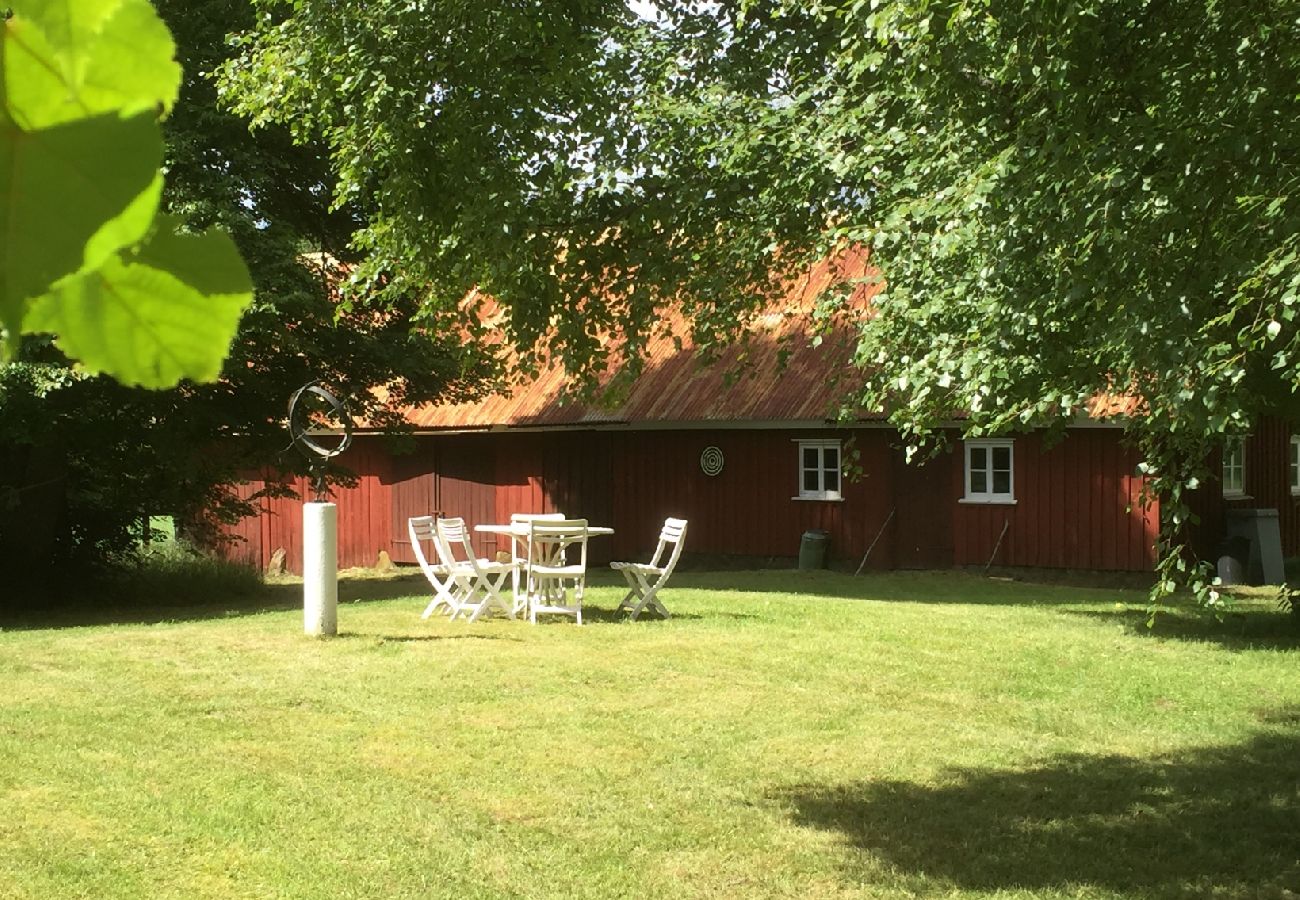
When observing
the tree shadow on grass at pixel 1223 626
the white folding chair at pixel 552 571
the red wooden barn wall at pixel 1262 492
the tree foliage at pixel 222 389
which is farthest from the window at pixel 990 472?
the white folding chair at pixel 552 571

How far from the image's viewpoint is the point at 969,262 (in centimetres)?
570

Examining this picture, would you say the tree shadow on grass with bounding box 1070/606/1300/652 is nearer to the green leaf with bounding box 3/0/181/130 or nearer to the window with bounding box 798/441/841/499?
Result: the window with bounding box 798/441/841/499

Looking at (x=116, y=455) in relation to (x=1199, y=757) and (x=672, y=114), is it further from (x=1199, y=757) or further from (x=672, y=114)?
(x=1199, y=757)

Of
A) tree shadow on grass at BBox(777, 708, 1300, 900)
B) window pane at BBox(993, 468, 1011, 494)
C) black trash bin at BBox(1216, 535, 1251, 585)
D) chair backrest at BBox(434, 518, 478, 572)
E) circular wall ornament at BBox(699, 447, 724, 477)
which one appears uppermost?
circular wall ornament at BBox(699, 447, 724, 477)

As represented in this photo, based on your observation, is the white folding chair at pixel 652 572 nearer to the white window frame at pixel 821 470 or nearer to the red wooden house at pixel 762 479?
the red wooden house at pixel 762 479

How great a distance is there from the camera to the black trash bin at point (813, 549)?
2103cm

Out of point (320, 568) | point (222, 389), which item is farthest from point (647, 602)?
point (222, 389)

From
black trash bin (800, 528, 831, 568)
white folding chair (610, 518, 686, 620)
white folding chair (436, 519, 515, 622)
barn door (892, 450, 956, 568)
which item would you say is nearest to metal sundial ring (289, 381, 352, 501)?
white folding chair (436, 519, 515, 622)

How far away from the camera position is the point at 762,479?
21875 mm

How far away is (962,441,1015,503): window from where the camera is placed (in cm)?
2030

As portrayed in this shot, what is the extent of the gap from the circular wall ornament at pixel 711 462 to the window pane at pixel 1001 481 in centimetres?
447

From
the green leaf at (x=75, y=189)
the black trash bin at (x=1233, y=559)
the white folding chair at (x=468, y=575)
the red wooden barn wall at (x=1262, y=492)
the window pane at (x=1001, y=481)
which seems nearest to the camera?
the green leaf at (x=75, y=189)

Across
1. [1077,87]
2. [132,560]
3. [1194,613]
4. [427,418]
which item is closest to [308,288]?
[132,560]

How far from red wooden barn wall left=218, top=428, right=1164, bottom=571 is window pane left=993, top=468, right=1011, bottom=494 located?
0.84 ft
